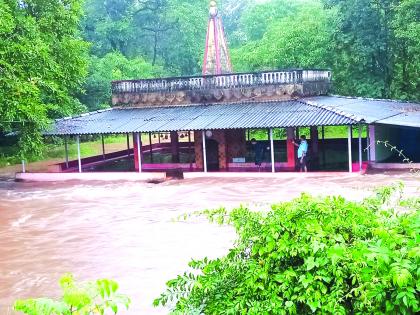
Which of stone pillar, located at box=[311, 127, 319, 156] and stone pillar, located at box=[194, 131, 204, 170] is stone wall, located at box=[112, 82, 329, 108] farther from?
stone pillar, located at box=[194, 131, 204, 170]

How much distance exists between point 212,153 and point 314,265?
19.0 meters

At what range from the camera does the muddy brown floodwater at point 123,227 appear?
32.0ft

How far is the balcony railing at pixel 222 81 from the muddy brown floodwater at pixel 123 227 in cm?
487

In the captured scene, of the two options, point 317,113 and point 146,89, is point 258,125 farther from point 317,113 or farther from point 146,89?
point 146,89

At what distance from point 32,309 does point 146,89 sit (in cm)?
2194

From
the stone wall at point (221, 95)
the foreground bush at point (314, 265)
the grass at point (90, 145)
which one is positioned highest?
the stone wall at point (221, 95)

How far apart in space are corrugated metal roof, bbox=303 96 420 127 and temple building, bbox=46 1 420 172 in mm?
38

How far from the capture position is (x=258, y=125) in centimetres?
1908

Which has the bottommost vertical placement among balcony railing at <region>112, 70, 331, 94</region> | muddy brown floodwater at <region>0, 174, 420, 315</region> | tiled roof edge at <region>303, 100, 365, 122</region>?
muddy brown floodwater at <region>0, 174, 420, 315</region>

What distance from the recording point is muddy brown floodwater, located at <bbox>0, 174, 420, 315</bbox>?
32.0 feet

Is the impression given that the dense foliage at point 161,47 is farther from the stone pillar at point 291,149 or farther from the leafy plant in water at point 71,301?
the leafy plant in water at point 71,301

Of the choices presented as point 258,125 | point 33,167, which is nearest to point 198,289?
point 258,125

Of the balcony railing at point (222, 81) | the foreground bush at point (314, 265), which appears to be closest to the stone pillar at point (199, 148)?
the balcony railing at point (222, 81)

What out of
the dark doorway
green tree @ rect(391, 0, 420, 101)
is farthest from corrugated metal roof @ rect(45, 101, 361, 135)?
green tree @ rect(391, 0, 420, 101)
